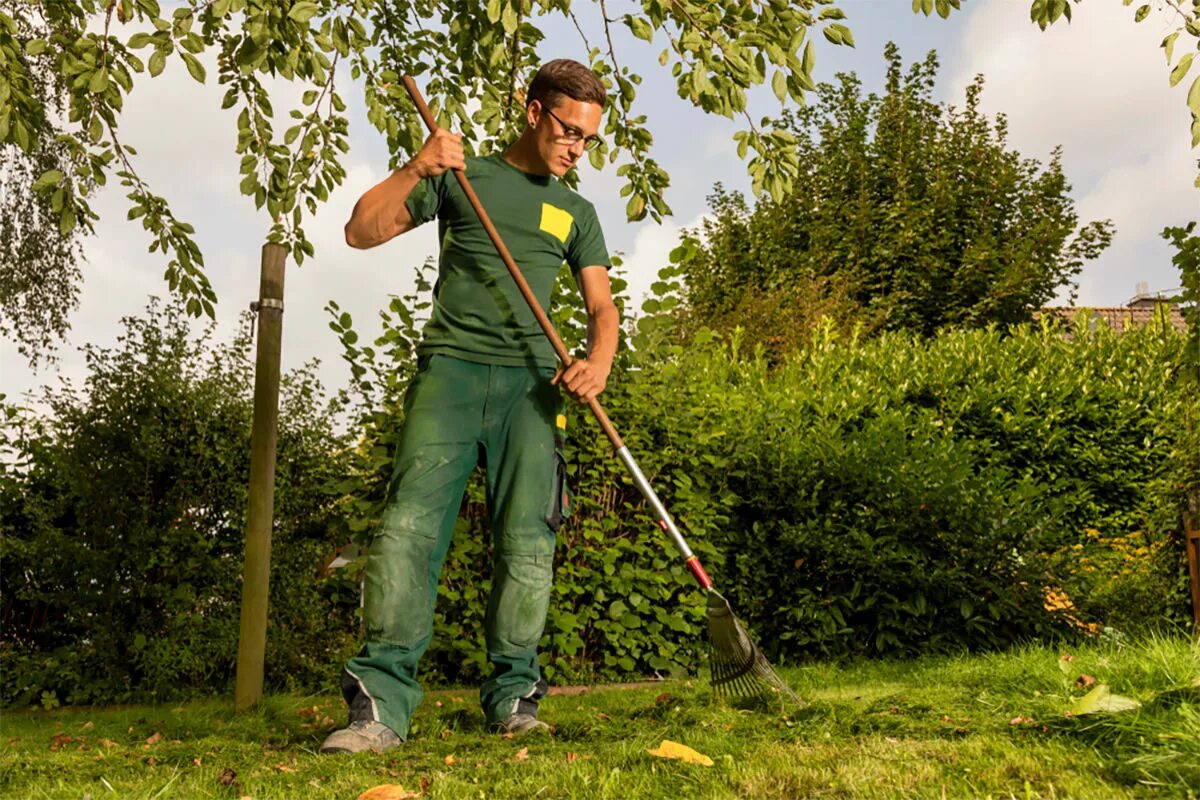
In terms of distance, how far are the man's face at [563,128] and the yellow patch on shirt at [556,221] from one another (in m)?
0.15

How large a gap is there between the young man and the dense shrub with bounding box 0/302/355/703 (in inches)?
131

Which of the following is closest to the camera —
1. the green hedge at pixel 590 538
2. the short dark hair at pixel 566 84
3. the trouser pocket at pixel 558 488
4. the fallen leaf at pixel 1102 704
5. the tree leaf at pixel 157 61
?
the fallen leaf at pixel 1102 704

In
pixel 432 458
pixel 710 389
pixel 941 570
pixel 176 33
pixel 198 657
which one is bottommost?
pixel 198 657

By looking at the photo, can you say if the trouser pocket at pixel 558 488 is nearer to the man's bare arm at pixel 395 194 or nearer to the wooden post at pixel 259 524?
the man's bare arm at pixel 395 194

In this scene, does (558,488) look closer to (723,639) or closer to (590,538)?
(723,639)

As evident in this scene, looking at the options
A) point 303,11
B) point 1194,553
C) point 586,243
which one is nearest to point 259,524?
point 586,243

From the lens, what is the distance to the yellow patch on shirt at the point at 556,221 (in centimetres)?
392

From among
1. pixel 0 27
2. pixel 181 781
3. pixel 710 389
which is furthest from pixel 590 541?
pixel 0 27

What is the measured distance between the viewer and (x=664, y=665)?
6.36 m

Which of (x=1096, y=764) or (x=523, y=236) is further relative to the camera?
(x=523, y=236)

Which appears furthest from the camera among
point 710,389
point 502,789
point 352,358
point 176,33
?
point 710,389

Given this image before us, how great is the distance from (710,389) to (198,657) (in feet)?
12.2

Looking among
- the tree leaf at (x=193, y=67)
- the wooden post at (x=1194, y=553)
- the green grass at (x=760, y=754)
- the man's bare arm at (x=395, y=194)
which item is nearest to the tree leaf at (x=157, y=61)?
the tree leaf at (x=193, y=67)

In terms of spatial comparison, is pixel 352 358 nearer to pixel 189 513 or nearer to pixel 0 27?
pixel 189 513
